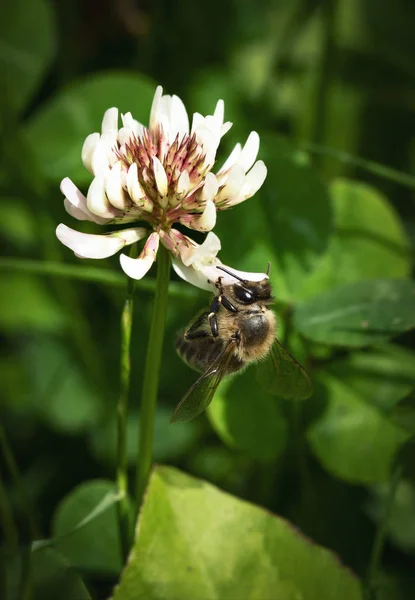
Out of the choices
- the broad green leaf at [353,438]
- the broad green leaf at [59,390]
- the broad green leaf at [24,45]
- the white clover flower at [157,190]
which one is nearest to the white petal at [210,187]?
the white clover flower at [157,190]

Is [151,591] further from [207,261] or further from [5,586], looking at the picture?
[207,261]

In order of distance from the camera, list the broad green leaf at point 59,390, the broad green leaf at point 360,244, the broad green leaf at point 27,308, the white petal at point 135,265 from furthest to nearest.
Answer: the broad green leaf at point 27,308, the broad green leaf at point 59,390, the broad green leaf at point 360,244, the white petal at point 135,265

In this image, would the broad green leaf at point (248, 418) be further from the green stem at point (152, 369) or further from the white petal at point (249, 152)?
the white petal at point (249, 152)

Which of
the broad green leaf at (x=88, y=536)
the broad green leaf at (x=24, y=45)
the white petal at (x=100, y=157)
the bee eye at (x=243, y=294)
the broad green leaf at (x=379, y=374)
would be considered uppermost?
the broad green leaf at (x=24, y=45)

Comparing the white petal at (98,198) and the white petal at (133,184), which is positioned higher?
the white petal at (133,184)

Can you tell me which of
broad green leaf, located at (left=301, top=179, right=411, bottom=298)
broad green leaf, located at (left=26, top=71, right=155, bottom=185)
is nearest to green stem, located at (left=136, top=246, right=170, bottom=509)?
broad green leaf, located at (left=301, top=179, right=411, bottom=298)

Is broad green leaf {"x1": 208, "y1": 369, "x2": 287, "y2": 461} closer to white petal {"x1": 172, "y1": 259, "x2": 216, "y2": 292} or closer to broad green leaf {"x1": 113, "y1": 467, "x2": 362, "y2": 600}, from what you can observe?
broad green leaf {"x1": 113, "y1": 467, "x2": 362, "y2": 600}

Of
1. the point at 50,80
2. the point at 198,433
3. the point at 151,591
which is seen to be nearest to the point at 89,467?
the point at 198,433
